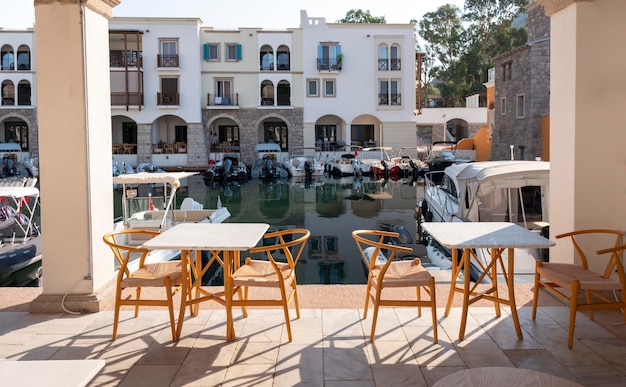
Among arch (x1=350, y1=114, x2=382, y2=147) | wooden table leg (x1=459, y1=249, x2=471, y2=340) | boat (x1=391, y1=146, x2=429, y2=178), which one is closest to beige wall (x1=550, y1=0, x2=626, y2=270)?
wooden table leg (x1=459, y1=249, x2=471, y2=340)

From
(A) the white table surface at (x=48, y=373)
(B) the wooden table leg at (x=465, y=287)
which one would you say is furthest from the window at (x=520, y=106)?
(A) the white table surface at (x=48, y=373)

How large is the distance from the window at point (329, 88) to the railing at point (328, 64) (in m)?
0.82

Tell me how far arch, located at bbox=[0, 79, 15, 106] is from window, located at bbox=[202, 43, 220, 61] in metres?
11.3

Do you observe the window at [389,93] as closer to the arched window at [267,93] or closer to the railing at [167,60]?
the arched window at [267,93]

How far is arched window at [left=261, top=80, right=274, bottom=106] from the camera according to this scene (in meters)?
34.8

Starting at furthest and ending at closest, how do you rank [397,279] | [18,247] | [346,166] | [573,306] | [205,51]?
[205,51] → [346,166] → [18,247] → [397,279] → [573,306]

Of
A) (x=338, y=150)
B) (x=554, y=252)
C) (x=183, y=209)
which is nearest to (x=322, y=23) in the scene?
(x=338, y=150)

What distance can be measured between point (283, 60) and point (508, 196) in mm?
26883

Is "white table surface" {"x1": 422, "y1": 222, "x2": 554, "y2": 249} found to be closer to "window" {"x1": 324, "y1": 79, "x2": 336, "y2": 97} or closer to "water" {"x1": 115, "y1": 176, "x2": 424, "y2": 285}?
"water" {"x1": 115, "y1": 176, "x2": 424, "y2": 285}

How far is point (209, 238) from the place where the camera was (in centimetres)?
420

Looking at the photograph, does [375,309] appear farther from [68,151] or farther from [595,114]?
[68,151]

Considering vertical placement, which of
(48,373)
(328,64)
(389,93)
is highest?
(328,64)

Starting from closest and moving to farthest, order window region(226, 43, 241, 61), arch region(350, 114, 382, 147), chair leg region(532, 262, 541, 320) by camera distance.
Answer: chair leg region(532, 262, 541, 320) → window region(226, 43, 241, 61) → arch region(350, 114, 382, 147)

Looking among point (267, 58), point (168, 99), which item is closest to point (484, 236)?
point (168, 99)
